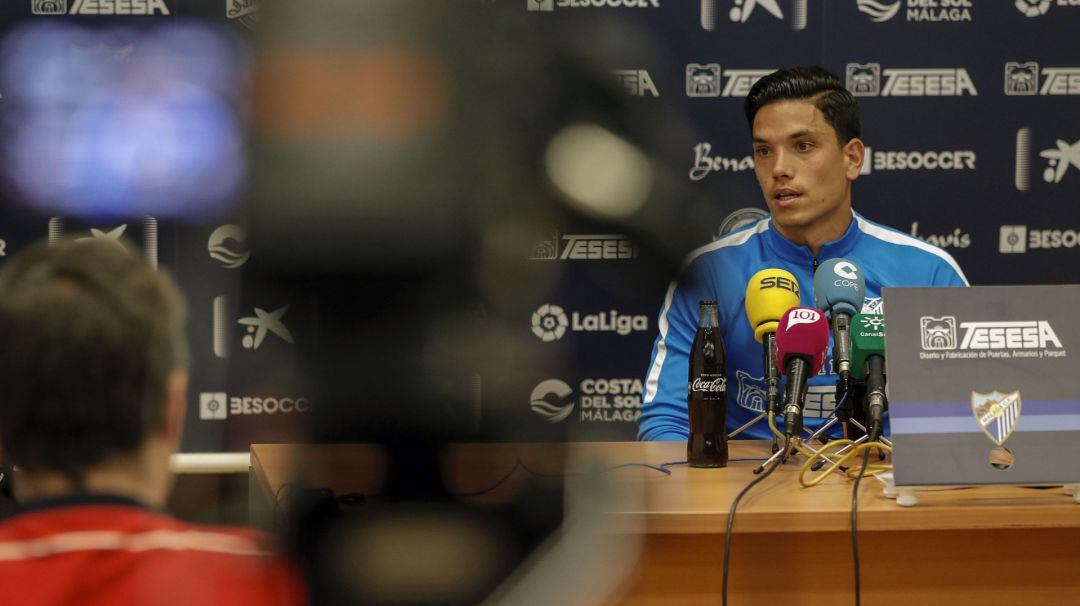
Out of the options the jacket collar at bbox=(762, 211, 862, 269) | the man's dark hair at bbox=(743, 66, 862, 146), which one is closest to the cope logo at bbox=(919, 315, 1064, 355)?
the jacket collar at bbox=(762, 211, 862, 269)

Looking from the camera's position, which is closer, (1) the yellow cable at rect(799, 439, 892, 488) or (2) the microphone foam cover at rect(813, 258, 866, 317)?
(1) the yellow cable at rect(799, 439, 892, 488)

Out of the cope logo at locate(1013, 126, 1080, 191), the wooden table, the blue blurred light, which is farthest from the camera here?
the cope logo at locate(1013, 126, 1080, 191)

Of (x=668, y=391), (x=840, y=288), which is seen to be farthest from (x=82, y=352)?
(x=668, y=391)

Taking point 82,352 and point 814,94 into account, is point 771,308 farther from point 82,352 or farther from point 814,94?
point 82,352

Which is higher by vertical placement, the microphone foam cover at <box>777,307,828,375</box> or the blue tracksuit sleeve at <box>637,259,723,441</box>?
the microphone foam cover at <box>777,307,828,375</box>

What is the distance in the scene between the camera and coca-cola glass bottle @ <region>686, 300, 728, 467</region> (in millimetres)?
1765

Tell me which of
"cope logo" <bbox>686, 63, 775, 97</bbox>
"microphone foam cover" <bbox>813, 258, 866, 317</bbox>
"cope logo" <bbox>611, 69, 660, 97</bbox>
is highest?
"cope logo" <bbox>686, 63, 775, 97</bbox>

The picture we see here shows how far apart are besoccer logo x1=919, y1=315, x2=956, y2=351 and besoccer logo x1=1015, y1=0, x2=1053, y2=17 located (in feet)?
7.58

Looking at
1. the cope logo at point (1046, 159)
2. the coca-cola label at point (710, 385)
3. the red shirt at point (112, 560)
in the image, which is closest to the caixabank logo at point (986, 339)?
the coca-cola label at point (710, 385)

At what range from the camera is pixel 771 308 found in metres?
1.75

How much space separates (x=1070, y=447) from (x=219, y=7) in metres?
1.42

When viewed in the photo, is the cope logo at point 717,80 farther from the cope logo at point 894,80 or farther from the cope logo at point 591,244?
the cope logo at point 591,244

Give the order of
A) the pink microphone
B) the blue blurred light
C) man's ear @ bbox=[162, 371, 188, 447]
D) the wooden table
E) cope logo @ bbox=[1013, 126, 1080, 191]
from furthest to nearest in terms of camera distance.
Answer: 1. cope logo @ bbox=[1013, 126, 1080, 191]
2. the pink microphone
3. the wooden table
4. man's ear @ bbox=[162, 371, 188, 447]
5. the blue blurred light

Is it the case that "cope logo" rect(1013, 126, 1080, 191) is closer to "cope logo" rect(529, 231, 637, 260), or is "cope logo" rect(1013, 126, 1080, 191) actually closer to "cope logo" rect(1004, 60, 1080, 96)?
"cope logo" rect(1004, 60, 1080, 96)
